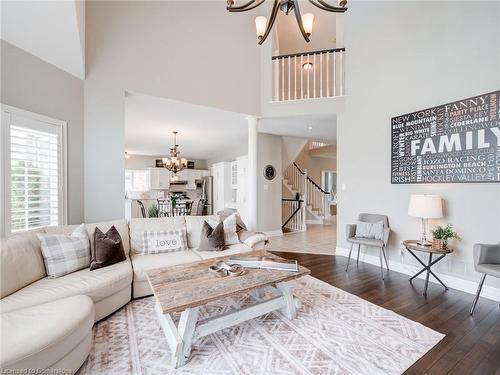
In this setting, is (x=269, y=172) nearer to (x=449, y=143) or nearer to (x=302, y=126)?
(x=302, y=126)

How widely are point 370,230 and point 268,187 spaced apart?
272cm

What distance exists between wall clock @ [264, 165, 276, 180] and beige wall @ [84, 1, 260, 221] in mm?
1644

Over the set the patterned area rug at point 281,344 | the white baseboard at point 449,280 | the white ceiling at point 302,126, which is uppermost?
the white ceiling at point 302,126

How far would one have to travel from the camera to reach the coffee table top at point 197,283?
60.7 inches

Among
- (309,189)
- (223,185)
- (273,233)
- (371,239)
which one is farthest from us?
(223,185)

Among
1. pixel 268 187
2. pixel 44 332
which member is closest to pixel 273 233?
pixel 268 187

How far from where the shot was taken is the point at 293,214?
668 centimetres

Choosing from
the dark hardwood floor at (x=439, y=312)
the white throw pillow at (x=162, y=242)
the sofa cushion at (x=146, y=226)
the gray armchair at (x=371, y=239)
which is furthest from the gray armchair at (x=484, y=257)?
the sofa cushion at (x=146, y=226)

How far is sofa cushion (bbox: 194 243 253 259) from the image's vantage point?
9.12ft

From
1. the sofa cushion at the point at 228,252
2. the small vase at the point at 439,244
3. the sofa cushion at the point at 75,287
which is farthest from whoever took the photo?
the sofa cushion at the point at 228,252

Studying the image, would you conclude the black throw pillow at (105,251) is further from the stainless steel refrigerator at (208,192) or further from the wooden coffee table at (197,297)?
the stainless steel refrigerator at (208,192)

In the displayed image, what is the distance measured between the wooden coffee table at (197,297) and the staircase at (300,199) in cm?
457

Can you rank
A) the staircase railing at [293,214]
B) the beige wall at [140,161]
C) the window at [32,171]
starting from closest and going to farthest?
the window at [32,171], the staircase railing at [293,214], the beige wall at [140,161]

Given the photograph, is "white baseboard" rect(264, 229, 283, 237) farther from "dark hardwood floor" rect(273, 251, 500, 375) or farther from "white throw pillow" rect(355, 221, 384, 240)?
"white throw pillow" rect(355, 221, 384, 240)
